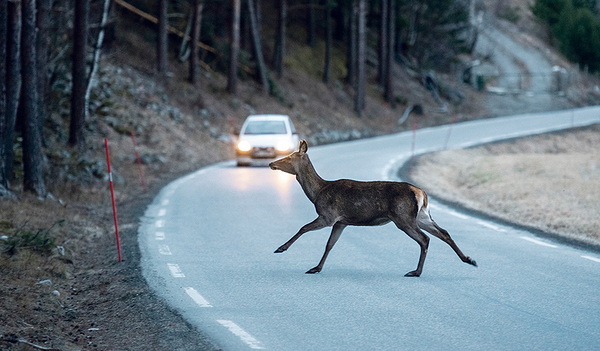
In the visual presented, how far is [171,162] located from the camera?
81.7 ft

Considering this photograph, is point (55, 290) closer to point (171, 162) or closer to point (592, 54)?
point (171, 162)

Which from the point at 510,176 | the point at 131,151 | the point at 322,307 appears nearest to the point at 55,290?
the point at 322,307

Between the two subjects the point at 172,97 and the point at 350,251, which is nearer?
the point at 350,251

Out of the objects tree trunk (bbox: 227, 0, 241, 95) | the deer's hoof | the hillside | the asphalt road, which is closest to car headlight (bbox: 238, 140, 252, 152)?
the hillside

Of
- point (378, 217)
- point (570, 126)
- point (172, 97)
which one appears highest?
point (378, 217)

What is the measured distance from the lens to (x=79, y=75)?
20.9m

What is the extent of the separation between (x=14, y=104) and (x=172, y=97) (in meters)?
19.1

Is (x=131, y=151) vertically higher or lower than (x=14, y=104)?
lower

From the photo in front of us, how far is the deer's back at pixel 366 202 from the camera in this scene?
7.97 m

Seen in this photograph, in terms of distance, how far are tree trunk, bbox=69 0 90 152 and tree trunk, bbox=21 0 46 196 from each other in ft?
18.9

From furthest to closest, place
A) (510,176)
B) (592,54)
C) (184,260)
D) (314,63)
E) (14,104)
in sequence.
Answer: (592,54)
(314,63)
(510,176)
(14,104)
(184,260)

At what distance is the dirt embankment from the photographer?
43.1 ft

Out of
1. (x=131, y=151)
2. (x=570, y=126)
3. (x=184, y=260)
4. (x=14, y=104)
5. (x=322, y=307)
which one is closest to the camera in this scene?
(x=322, y=307)

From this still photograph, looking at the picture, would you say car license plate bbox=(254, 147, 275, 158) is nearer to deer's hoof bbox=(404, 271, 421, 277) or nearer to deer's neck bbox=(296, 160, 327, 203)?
deer's neck bbox=(296, 160, 327, 203)
